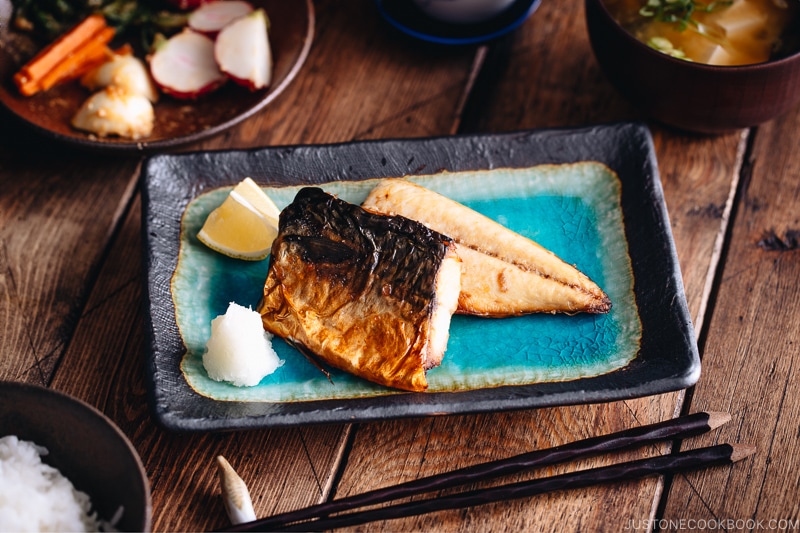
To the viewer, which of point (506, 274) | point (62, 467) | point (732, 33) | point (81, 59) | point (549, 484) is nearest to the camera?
point (62, 467)

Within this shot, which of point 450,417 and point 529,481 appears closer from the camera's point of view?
point 529,481

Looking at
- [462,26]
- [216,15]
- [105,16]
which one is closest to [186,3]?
[216,15]

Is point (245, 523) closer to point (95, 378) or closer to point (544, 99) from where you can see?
point (95, 378)

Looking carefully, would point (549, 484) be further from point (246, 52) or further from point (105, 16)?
point (105, 16)

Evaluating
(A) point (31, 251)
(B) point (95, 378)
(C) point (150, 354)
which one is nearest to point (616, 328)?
(C) point (150, 354)

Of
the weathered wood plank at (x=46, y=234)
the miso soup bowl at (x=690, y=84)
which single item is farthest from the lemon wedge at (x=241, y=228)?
the miso soup bowl at (x=690, y=84)

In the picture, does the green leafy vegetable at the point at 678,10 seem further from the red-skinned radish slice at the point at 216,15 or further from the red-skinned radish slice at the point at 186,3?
the red-skinned radish slice at the point at 186,3

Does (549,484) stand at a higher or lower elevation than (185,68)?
lower
